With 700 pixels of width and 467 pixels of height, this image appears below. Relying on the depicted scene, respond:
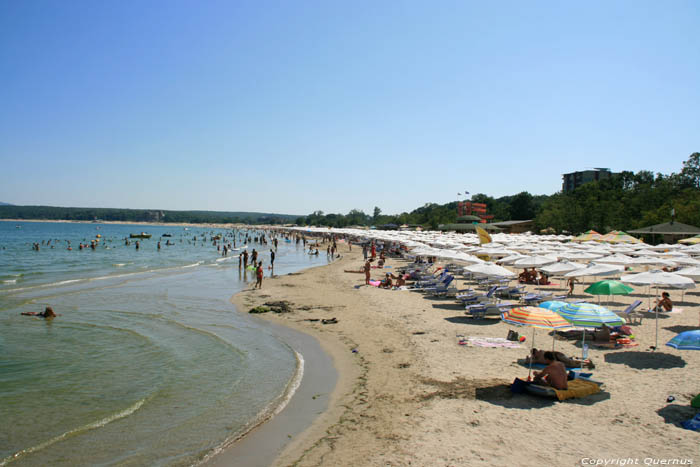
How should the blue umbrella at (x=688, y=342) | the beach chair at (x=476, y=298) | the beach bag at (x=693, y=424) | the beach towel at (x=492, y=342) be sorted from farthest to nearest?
the beach chair at (x=476, y=298), the beach towel at (x=492, y=342), the blue umbrella at (x=688, y=342), the beach bag at (x=693, y=424)

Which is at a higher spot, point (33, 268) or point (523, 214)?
point (523, 214)

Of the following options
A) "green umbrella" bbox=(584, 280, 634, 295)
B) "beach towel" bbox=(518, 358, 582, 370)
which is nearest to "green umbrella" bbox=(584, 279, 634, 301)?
"green umbrella" bbox=(584, 280, 634, 295)

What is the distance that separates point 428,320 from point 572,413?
7.38 metres

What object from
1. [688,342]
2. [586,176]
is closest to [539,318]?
[688,342]

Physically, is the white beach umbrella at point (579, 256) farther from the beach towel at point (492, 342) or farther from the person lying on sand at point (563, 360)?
the person lying on sand at point (563, 360)

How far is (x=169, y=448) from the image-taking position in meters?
6.81

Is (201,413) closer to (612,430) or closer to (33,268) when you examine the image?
(612,430)

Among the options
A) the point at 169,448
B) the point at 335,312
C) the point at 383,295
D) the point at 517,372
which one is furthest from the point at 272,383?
the point at 383,295

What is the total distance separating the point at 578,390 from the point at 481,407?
182 centimetres

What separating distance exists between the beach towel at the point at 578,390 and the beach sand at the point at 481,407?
0.38ft

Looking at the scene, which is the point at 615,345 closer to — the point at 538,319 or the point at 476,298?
the point at 538,319

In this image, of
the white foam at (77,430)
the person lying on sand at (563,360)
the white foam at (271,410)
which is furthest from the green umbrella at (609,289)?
the white foam at (77,430)

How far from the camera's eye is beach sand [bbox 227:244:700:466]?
5996 mm

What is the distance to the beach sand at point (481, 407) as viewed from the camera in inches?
236
